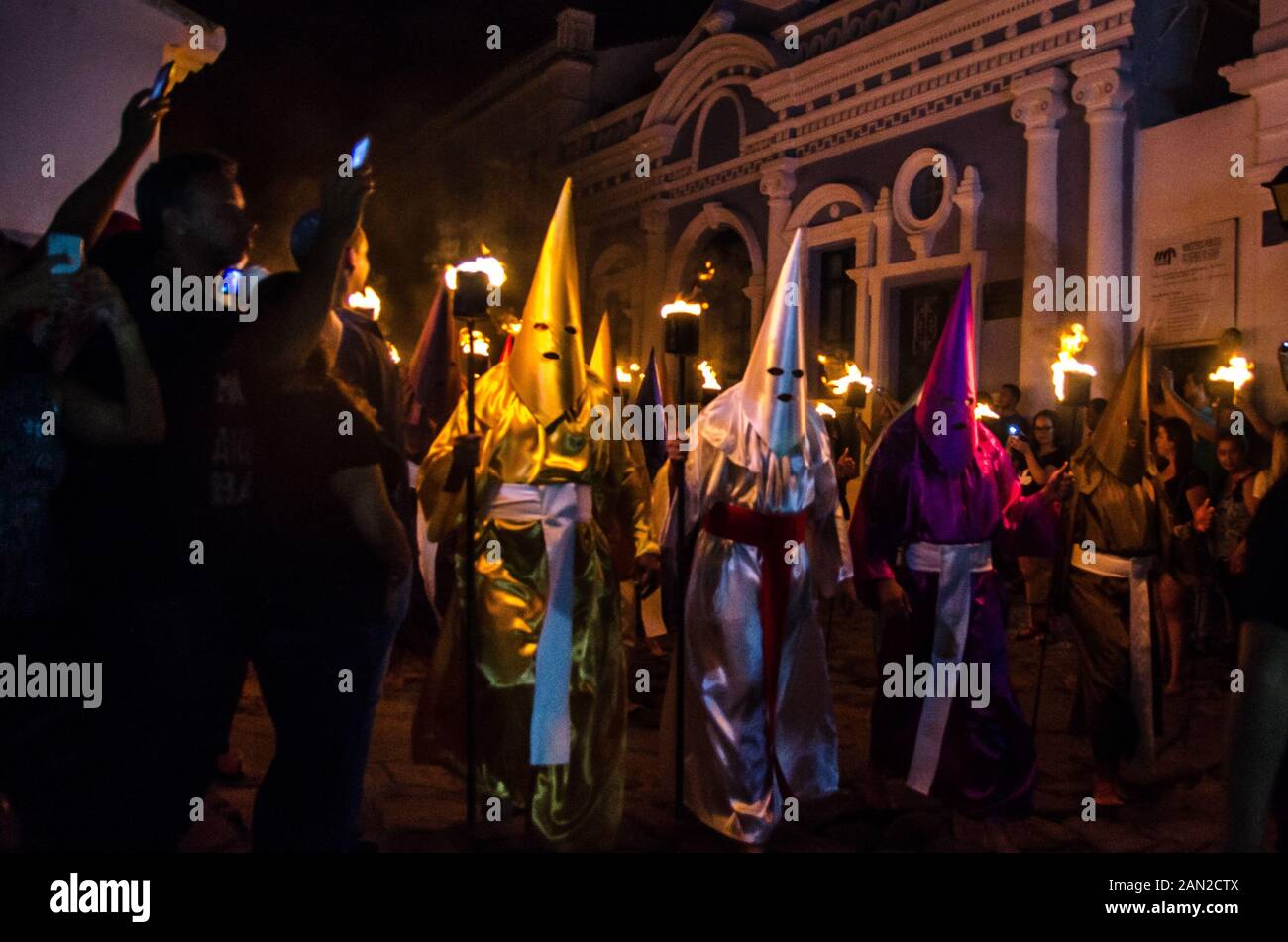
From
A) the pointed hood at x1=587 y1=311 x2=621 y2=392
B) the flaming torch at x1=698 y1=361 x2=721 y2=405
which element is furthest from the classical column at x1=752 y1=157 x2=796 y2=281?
the pointed hood at x1=587 y1=311 x2=621 y2=392

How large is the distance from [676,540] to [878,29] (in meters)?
11.0

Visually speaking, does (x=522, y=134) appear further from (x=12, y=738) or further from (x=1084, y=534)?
(x=12, y=738)

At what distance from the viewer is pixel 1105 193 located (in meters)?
11.3

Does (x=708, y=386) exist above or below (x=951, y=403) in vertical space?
above

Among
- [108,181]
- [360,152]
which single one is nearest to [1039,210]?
[360,152]

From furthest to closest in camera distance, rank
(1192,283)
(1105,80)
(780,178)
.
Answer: (780,178), (1105,80), (1192,283)

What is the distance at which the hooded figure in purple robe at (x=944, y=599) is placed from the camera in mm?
4668

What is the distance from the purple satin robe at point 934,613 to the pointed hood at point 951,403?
0.20 ft

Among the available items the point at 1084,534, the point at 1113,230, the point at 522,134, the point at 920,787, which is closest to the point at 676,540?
the point at 920,787

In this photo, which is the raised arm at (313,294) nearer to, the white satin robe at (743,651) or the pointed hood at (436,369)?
the white satin robe at (743,651)

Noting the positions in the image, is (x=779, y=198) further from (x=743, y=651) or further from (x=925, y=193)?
(x=743, y=651)

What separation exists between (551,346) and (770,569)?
1.33 metres

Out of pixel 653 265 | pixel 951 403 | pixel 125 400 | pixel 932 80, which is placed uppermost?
pixel 932 80
